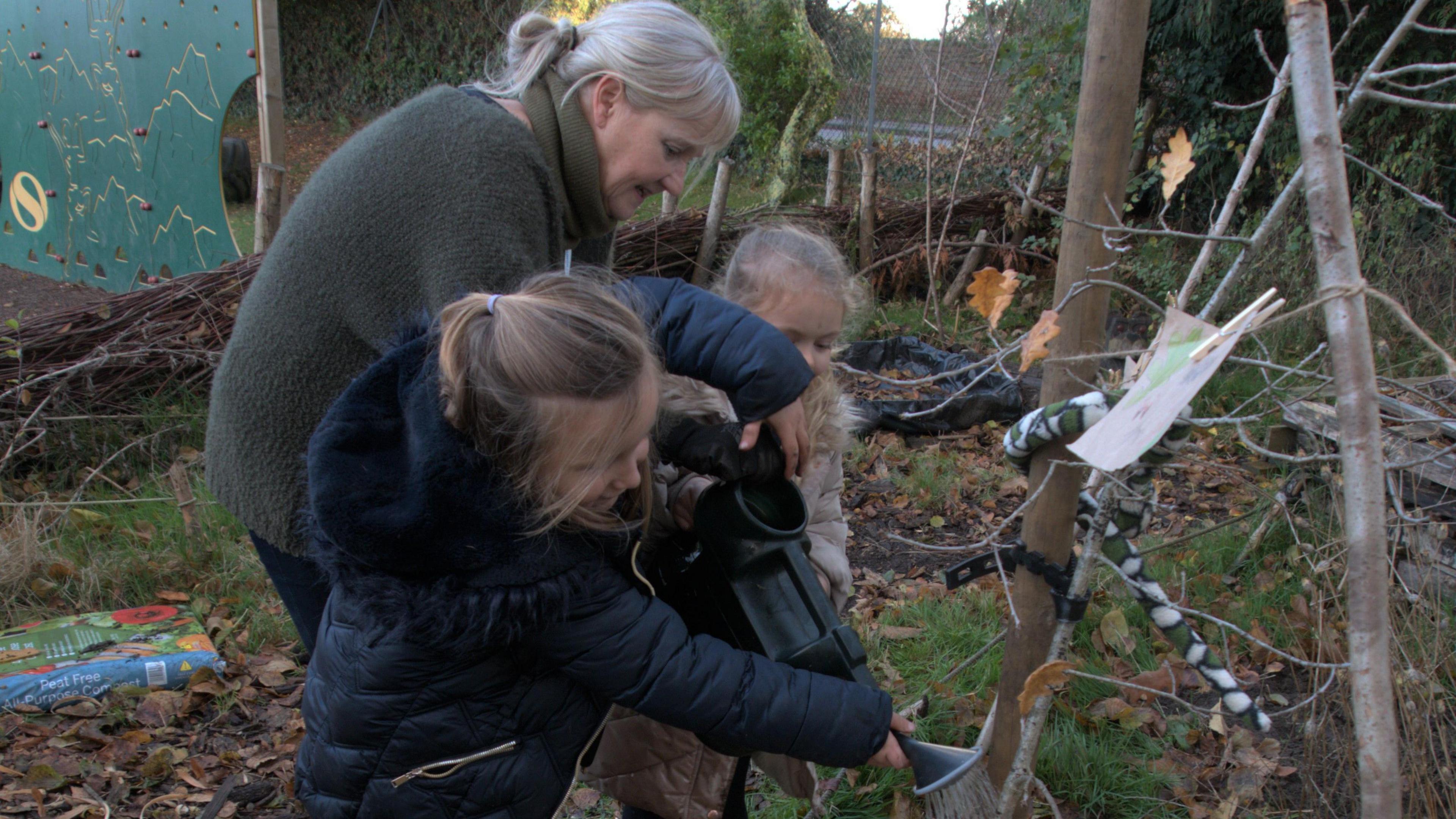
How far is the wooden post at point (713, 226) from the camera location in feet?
19.9

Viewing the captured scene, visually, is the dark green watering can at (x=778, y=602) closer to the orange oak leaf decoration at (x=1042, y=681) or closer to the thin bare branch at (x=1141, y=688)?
the orange oak leaf decoration at (x=1042, y=681)

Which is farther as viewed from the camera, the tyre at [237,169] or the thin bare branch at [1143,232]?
the tyre at [237,169]

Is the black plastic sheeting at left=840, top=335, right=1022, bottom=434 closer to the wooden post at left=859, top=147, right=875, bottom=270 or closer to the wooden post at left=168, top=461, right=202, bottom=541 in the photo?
the wooden post at left=859, top=147, right=875, bottom=270

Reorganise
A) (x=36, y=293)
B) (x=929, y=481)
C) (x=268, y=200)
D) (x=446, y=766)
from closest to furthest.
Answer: (x=446, y=766) < (x=929, y=481) < (x=268, y=200) < (x=36, y=293)

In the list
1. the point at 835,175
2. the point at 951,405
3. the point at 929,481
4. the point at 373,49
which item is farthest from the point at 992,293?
the point at 373,49

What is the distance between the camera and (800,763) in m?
1.74

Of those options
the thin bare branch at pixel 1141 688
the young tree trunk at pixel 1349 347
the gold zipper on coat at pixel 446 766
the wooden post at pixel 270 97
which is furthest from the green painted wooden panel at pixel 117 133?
the young tree trunk at pixel 1349 347

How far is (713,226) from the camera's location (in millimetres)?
6223

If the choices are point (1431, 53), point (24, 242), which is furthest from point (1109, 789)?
point (24, 242)

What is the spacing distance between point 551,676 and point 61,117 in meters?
8.48

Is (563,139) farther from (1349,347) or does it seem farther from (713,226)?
(713,226)

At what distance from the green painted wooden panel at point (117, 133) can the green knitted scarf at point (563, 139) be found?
18.6 ft

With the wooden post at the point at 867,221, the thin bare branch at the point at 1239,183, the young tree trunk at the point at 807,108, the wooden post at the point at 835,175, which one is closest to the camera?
the thin bare branch at the point at 1239,183

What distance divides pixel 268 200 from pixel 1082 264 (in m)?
4.56
